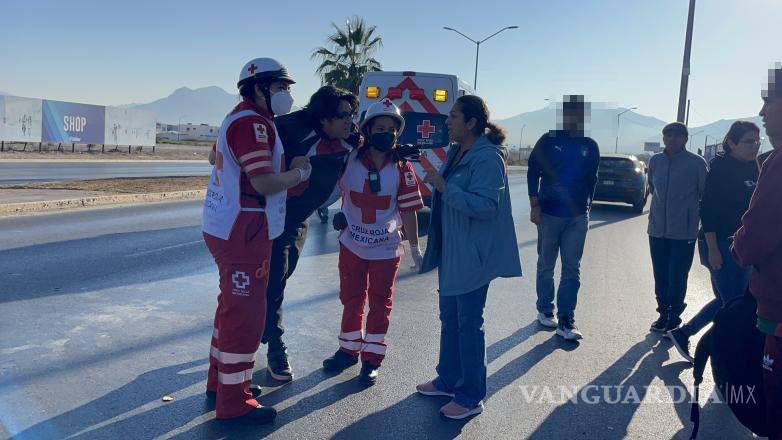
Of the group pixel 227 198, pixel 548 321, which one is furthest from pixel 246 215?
pixel 548 321

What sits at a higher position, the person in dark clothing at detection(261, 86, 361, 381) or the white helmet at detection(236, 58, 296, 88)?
the white helmet at detection(236, 58, 296, 88)

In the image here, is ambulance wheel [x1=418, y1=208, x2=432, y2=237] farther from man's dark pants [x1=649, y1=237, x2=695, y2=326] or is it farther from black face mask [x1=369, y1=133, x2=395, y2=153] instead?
black face mask [x1=369, y1=133, x2=395, y2=153]

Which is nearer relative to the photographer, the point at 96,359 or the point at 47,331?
the point at 96,359

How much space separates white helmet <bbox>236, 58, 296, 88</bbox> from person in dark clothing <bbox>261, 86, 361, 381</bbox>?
0.46 meters

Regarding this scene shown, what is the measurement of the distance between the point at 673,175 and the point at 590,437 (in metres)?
Result: 2.89

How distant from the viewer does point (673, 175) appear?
561 centimetres

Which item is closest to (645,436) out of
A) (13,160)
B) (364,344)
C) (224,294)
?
(364,344)

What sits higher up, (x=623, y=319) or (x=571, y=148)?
(x=571, y=148)

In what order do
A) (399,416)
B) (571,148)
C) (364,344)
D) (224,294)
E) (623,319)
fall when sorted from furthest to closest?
(623,319) → (571,148) → (364,344) → (399,416) → (224,294)

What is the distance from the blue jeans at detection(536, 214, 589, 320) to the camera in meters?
5.52

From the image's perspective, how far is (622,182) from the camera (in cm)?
1639

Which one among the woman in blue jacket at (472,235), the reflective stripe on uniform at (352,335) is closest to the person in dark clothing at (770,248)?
the woman in blue jacket at (472,235)

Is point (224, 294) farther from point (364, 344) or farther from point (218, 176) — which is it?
point (364, 344)

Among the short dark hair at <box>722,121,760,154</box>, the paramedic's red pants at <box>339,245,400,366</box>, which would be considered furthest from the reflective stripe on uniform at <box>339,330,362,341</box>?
the short dark hair at <box>722,121,760,154</box>
